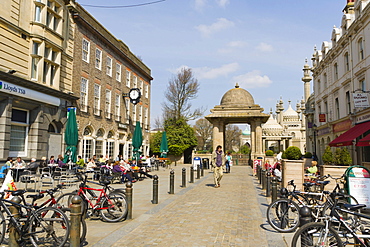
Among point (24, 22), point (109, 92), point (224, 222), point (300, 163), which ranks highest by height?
point (24, 22)

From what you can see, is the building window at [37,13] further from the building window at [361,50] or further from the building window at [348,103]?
the building window at [348,103]

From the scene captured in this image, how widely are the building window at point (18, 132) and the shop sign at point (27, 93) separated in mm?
1091

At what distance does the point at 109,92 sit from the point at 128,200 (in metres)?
21.2

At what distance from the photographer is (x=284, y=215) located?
6.60m

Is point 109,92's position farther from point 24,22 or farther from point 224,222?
point 224,222

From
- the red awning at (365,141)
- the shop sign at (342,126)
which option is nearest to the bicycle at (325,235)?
the red awning at (365,141)

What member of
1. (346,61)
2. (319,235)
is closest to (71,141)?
(319,235)

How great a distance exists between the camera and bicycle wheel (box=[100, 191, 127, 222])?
7.11 meters

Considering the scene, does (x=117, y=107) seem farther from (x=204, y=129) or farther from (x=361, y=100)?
(x=204, y=129)

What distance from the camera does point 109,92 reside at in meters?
27.1

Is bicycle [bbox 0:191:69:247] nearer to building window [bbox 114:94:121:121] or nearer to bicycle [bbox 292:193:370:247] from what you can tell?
bicycle [bbox 292:193:370:247]

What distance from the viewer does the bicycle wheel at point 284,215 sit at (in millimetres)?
6523

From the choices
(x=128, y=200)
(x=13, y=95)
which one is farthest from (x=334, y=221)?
(x=13, y=95)

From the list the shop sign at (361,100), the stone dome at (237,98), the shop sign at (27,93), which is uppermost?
the stone dome at (237,98)
